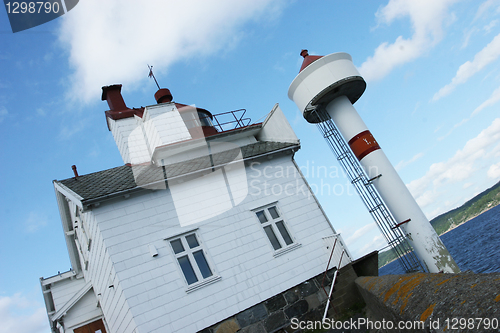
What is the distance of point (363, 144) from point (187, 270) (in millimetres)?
8630

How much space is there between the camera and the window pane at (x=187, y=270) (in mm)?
9969

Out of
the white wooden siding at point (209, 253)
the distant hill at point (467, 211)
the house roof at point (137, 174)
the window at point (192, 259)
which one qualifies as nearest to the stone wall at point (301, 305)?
the white wooden siding at point (209, 253)

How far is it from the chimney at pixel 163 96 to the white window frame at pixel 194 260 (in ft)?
38.2

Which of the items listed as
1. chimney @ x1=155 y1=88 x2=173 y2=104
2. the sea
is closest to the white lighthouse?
the sea

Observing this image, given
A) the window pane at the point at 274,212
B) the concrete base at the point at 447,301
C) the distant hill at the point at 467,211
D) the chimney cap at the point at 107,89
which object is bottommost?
the distant hill at the point at 467,211

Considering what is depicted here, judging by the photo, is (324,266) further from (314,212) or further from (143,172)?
(143,172)

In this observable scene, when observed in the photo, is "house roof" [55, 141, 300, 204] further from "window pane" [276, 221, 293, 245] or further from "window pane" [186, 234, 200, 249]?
"window pane" [276, 221, 293, 245]

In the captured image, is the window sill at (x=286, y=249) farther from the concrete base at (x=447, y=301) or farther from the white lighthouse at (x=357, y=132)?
the concrete base at (x=447, y=301)

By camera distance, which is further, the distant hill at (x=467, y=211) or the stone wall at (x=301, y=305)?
the distant hill at (x=467, y=211)

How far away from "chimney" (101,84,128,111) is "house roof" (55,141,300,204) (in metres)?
5.92

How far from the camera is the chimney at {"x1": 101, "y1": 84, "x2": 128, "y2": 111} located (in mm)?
18750

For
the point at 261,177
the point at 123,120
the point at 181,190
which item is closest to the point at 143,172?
the point at 181,190

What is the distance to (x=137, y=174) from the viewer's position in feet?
40.8

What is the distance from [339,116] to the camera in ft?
48.8
